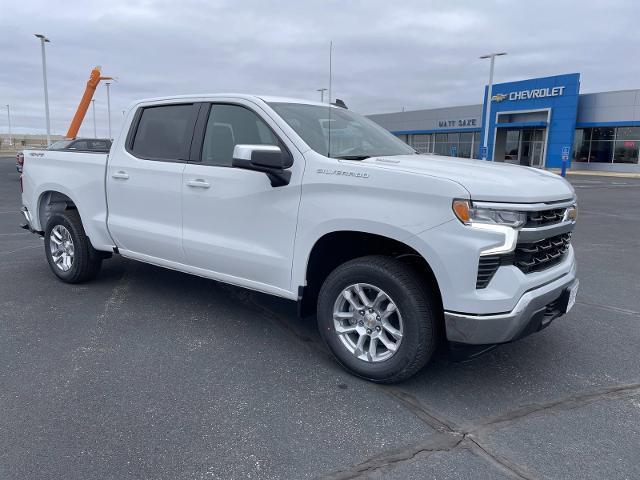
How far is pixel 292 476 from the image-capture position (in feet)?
8.43

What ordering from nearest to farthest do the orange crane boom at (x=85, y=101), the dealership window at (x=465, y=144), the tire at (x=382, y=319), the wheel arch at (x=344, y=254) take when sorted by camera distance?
the tire at (x=382, y=319) < the wheel arch at (x=344, y=254) < the orange crane boom at (x=85, y=101) < the dealership window at (x=465, y=144)

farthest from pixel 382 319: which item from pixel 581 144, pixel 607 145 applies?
pixel 581 144

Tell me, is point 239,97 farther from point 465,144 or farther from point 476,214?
point 465,144

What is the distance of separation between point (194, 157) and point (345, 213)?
5.42 feet

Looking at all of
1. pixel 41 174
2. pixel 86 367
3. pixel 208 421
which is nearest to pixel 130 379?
pixel 86 367

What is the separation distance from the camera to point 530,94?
134 ft

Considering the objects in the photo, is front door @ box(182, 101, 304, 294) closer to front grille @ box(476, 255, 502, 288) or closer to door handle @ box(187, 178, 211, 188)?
door handle @ box(187, 178, 211, 188)

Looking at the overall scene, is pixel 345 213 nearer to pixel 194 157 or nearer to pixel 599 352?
pixel 194 157

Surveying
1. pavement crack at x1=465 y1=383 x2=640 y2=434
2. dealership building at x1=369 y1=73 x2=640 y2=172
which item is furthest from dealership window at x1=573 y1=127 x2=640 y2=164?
pavement crack at x1=465 y1=383 x2=640 y2=434

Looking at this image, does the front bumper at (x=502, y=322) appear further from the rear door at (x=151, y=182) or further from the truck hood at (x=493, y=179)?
the rear door at (x=151, y=182)

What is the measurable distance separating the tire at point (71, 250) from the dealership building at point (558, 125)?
27.8 metres

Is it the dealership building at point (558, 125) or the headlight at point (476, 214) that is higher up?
the dealership building at point (558, 125)

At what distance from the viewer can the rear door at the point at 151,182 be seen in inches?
177

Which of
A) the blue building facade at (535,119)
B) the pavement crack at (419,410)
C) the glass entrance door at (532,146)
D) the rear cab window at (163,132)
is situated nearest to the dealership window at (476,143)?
the blue building facade at (535,119)
